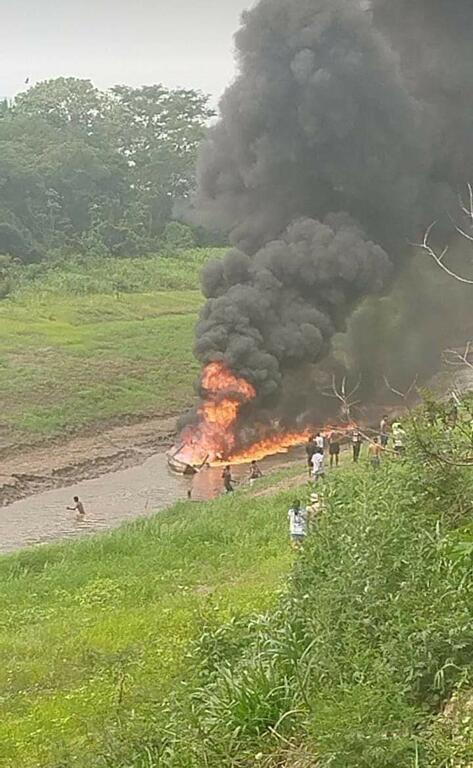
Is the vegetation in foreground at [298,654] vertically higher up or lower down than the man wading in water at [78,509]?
higher up

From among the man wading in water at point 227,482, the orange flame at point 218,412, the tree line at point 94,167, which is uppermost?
the tree line at point 94,167

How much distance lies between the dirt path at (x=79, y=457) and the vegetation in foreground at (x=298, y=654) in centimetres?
1153

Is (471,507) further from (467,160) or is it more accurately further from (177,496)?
(467,160)

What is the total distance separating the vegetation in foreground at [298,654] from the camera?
20.1 ft

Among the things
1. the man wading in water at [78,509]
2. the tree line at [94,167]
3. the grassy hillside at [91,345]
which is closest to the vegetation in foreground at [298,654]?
the man wading in water at [78,509]

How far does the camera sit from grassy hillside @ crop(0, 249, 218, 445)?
1222 inches

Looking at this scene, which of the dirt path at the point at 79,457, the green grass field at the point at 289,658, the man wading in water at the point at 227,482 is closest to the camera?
the green grass field at the point at 289,658

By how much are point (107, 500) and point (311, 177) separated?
44.6 feet

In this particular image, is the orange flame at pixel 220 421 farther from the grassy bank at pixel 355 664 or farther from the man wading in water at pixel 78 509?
the grassy bank at pixel 355 664

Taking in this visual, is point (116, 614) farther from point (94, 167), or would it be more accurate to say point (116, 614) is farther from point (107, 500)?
point (94, 167)

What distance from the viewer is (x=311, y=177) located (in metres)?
32.1

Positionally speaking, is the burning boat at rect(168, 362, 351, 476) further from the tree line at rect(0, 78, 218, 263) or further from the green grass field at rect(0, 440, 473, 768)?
the tree line at rect(0, 78, 218, 263)

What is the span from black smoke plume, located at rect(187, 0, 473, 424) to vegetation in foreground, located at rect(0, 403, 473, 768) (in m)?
16.6

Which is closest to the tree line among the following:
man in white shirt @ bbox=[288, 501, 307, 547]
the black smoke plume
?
the black smoke plume
